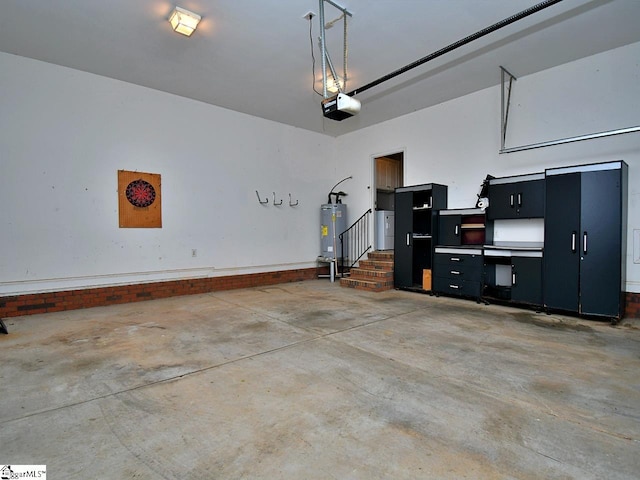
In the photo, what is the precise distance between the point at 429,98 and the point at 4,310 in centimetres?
778

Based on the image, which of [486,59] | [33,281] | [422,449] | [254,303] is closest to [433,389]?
[422,449]

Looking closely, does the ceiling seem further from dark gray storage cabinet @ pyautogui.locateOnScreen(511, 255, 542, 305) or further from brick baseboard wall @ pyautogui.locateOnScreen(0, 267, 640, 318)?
brick baseboard wall @ pyautogui.locateOnScreen(0, 267, 640, 318)

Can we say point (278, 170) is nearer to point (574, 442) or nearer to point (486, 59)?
point (486, 59)

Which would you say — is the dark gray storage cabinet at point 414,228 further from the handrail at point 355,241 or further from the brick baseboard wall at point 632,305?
the brick baseboard wall at point 632,305

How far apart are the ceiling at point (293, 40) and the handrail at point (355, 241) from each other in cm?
313

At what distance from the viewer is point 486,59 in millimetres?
4895

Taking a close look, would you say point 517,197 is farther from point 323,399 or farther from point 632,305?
point 323,399

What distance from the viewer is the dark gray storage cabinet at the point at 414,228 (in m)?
6.30

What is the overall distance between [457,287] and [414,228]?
4.79ft

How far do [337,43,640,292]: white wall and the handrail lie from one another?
1630 millimetres

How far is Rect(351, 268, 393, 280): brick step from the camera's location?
22.3ft

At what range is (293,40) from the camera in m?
4.35

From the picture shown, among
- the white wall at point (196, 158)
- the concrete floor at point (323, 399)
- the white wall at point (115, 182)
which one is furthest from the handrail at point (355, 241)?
the concrete floor at point (323, 399)

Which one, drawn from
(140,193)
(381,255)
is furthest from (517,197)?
(140,193)
